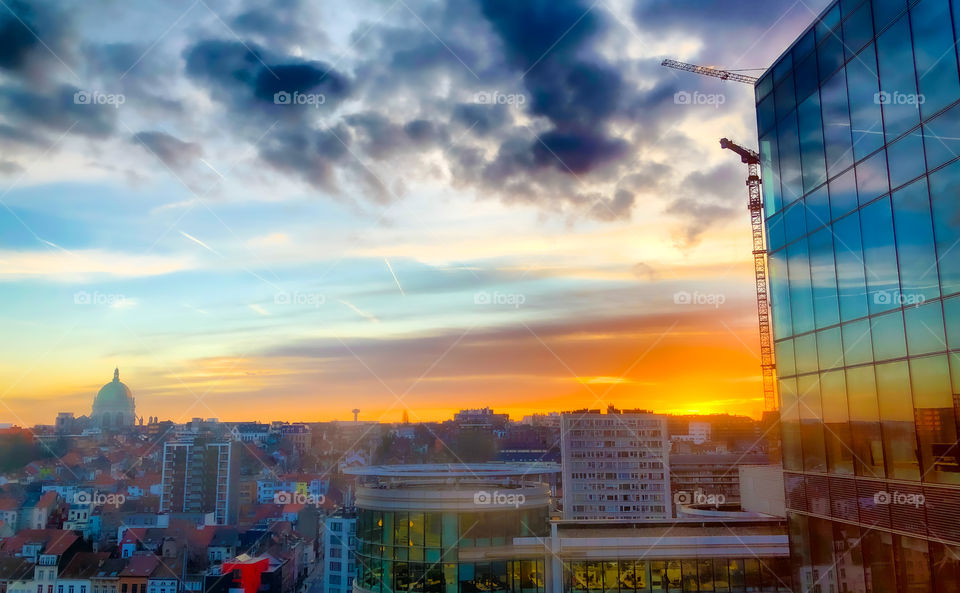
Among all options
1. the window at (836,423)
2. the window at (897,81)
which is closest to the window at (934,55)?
the window at (897,81)

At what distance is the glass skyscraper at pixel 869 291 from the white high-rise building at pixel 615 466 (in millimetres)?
102707

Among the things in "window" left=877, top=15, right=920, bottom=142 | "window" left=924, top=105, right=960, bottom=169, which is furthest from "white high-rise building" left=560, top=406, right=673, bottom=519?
"window" left=924, top=105, right=960, bottom=169

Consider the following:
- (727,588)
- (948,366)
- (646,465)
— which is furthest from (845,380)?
(646,465)

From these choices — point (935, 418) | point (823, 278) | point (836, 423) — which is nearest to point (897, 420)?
point (935, 418)

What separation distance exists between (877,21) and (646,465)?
113 meters

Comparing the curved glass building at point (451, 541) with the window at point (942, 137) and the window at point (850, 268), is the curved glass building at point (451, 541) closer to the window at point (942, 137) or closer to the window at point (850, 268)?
the window at point (850, 268)

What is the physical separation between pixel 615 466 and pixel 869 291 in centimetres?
11111

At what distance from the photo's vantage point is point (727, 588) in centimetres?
2364

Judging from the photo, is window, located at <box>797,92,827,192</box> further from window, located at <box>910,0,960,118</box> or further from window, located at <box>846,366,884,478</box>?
window, located at <box>846,366,884,478</box>

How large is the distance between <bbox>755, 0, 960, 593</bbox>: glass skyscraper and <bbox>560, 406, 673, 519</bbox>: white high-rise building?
10271cm

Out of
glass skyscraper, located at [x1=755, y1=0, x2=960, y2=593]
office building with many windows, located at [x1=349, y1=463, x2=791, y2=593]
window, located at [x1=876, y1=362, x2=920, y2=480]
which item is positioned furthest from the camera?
office building with many windows, located at [x1=349, y1=463, x2=791, y2=593]

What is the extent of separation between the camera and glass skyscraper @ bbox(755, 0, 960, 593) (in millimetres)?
12477

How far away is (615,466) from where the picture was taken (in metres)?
120

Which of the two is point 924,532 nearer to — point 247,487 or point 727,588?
point 727,588
